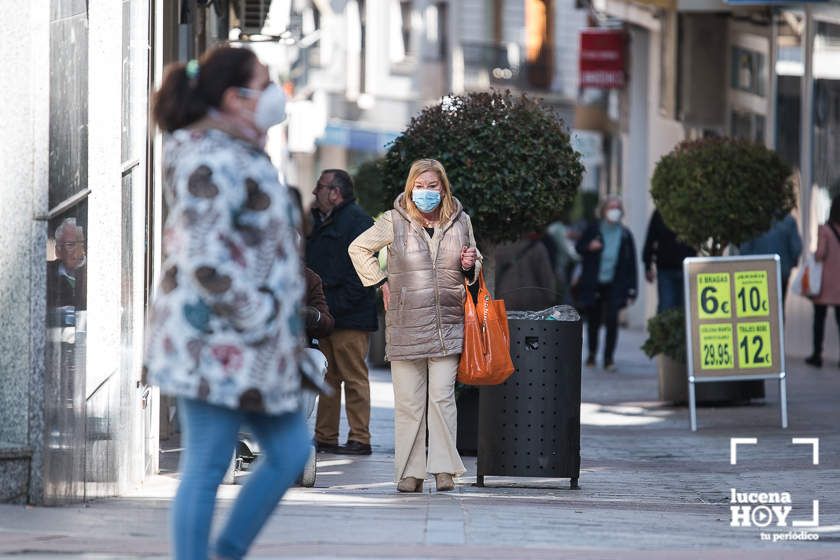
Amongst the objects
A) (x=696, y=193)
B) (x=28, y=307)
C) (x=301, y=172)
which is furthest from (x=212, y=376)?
(x=301, y=172)

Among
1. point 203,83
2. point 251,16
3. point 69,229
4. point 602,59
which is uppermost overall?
point 602,59

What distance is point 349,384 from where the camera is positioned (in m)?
12.0

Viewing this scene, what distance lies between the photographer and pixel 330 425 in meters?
12.0

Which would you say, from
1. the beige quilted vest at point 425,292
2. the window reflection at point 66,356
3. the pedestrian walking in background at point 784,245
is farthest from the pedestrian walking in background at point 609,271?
the window reflection at point 66,356

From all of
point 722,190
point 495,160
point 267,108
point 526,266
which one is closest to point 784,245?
point 526,266

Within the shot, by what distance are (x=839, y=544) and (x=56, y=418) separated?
3.38 m

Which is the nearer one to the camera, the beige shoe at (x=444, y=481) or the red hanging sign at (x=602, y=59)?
the beige shoe at (x=444, y=481)

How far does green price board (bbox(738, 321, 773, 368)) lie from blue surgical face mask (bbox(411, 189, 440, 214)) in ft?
16.0

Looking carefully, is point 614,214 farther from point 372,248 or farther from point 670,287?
point 372,248

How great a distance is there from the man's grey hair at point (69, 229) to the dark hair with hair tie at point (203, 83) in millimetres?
1960

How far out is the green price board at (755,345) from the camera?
13.5 metres

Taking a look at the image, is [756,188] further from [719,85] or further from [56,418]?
[719,85]

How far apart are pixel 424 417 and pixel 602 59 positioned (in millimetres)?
21773

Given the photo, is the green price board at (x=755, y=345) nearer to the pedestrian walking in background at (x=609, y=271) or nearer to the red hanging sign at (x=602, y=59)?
the pedestrian walking in background at (x=609, y=271)
